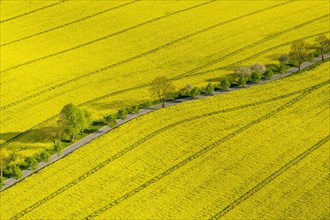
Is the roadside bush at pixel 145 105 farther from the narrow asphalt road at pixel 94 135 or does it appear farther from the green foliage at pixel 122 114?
the green foliage at pixel 122 114

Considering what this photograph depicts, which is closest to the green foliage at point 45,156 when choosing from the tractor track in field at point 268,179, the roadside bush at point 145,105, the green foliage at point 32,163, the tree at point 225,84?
the green foliage at point 32,163

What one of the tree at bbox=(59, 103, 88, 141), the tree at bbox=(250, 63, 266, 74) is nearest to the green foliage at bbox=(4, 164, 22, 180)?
the tree at bbox=(59, 103, 88, 141)

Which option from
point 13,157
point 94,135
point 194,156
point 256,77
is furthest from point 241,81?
point 13,157

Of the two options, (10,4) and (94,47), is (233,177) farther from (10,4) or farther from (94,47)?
(10,4)

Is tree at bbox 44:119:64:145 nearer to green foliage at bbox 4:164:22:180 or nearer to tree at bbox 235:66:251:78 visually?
green foliage at bbox 4:164:22:180

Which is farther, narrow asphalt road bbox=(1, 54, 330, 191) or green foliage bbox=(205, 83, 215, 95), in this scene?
green foliage bbox=(205, 83, 215, 95)

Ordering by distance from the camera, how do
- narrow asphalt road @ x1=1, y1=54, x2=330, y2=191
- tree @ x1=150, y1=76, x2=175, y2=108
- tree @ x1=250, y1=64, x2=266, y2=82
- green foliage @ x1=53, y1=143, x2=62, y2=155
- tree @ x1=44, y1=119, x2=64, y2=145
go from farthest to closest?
1. tree @ x1=250, y1=64, x2=266, y2=82
2. tree @ x1=150, y1=76, x2=175, y2=108
3. tree @ x1=44, y1=119, x2=64, y2=145
4. green foliage @ x1=53, y1=143, x2=62, y2=155
5. narrow asphalt road @ x1=1, y1=54, x2=330, y2=191
